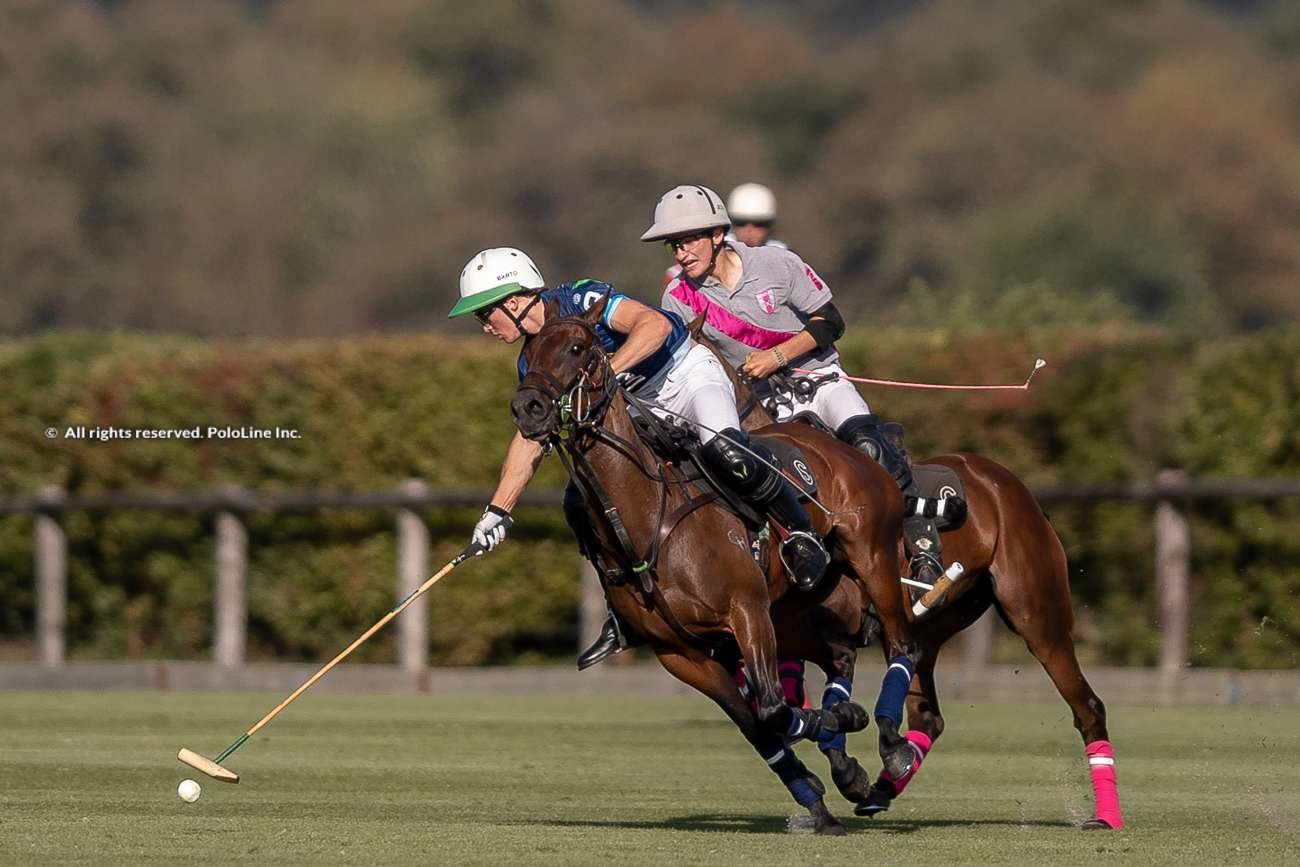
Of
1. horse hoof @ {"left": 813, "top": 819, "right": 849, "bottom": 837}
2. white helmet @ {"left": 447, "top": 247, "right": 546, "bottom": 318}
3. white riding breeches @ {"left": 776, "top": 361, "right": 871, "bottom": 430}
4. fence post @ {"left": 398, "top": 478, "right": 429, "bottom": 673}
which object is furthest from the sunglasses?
fence post @ {"left": 398, "top": 478, "right": 429, "bottom": 673}

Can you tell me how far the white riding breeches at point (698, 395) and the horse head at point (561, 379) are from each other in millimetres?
602

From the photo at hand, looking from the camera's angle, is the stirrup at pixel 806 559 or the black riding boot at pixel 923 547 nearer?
the stirrup at pixel 806 559

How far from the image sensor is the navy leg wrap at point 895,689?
902cm

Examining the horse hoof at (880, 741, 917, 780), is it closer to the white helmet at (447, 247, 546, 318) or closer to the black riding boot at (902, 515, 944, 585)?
the black riding boot at (902, 515, 944, 585)

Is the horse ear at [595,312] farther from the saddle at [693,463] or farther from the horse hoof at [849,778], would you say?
the horse hoof at [849,778]

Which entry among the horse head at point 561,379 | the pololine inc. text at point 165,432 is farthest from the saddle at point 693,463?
the pololine inc. text at point 165,432

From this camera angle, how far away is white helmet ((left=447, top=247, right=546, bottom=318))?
8938 millimetres

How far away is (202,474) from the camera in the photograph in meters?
17.8

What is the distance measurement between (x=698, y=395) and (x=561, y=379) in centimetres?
95

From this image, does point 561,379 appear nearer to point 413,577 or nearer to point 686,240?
A: point 686,240

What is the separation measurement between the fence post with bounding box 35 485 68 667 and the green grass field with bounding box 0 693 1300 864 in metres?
1.94

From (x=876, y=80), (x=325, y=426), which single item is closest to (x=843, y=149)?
(x=876, y=80)

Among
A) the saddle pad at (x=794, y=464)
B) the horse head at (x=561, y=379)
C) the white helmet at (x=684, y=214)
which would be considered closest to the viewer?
the horse head at (x=561, y=379)

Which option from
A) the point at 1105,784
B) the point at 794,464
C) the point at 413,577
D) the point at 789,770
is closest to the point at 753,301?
the point at 794,464
